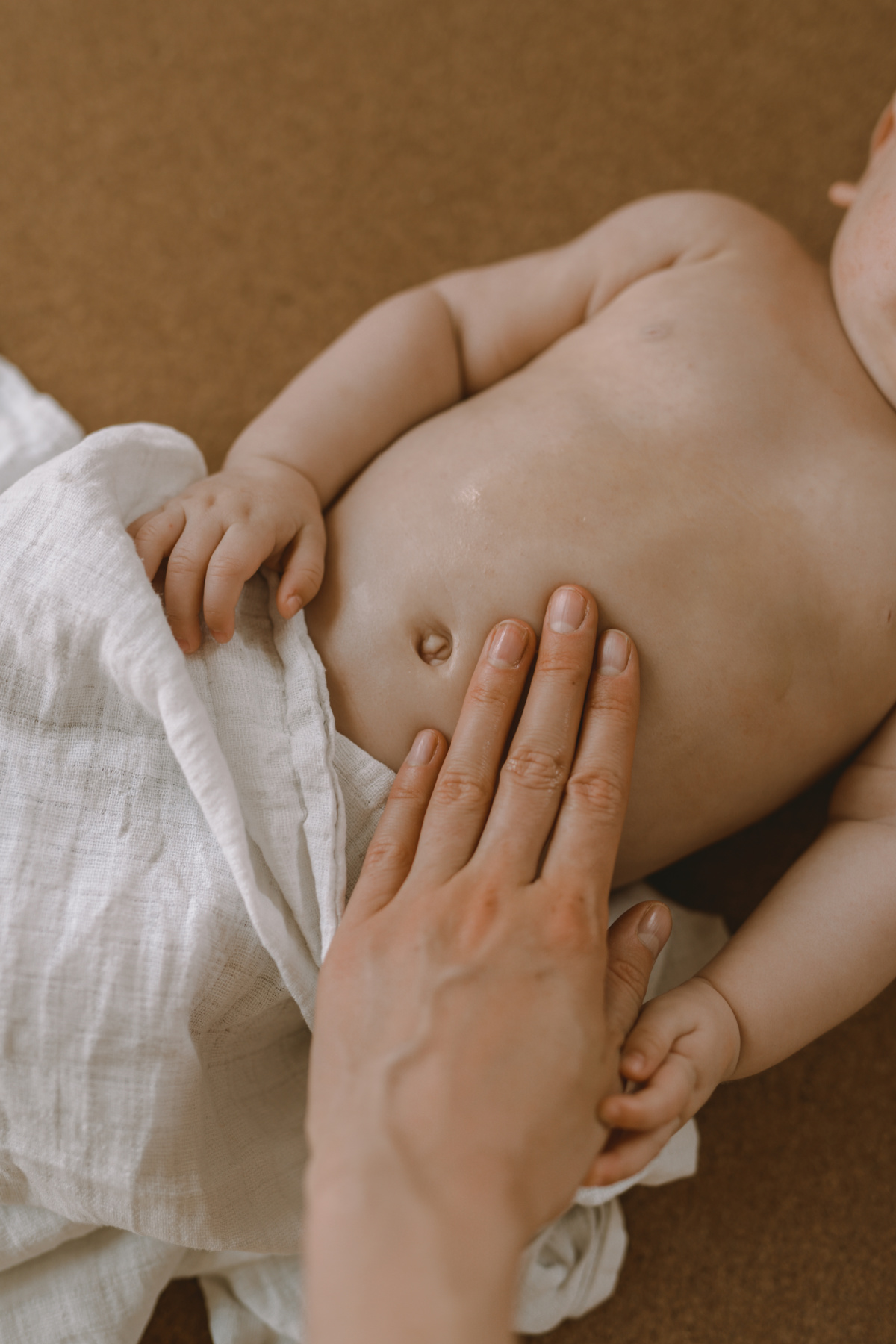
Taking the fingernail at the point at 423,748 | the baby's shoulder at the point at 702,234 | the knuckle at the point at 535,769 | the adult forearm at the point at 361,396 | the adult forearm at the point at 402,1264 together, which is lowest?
the adult forearm at the point at 402,1264

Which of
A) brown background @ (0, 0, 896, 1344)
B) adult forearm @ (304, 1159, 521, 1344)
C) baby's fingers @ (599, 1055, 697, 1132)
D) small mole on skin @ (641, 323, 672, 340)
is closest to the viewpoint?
adult forearm @ (304, 1159, 521, 1344)

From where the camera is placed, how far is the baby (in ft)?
2.19

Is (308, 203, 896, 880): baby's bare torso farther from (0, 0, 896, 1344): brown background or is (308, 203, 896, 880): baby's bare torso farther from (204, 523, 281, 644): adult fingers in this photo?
(0, 0, 896, 1344): brown background

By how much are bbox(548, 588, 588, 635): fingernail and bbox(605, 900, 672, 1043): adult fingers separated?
20 cm

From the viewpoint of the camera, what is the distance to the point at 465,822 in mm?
606

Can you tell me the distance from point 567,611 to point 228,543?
25 cm

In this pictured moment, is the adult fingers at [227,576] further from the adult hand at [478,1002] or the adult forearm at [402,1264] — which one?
the adult forearm at [402,1264]

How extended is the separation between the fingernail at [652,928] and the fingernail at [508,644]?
0.65 feet

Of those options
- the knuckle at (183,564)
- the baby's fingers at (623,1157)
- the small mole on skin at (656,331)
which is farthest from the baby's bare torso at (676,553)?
the baby's fingers at (623,1157)

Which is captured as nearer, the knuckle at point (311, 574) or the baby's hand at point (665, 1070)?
the baby's hand at point (665, 1070)

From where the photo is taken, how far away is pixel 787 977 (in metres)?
0.66

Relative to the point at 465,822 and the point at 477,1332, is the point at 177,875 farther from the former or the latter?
the point at 477,1332

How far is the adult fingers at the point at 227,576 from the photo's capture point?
2.12 feet

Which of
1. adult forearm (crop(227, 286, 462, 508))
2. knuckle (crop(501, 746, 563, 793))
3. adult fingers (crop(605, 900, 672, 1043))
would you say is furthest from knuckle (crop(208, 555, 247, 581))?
adult fingers (crop(605, 900, 672, 1043))
